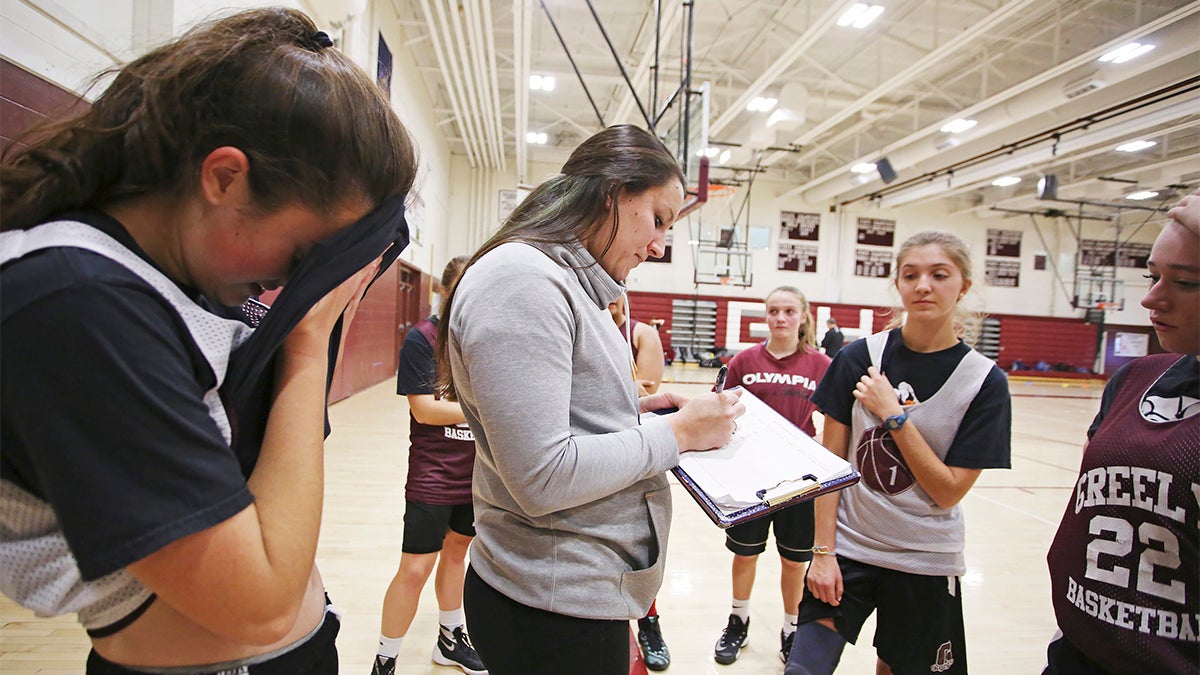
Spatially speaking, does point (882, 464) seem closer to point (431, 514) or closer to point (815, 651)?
point (815, 651)

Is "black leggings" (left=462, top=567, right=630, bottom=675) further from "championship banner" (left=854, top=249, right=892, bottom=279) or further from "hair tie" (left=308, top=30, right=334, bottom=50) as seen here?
"championship banner" (left=854, top=249, right=892, bottom=279)

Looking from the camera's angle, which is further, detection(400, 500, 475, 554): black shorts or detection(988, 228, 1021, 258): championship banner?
detection(988, 228, 1021, 258): championship banner

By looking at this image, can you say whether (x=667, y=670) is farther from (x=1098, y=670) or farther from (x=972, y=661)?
(x=1098, y=670)

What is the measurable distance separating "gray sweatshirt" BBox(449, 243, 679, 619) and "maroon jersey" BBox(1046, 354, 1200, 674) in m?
0.90

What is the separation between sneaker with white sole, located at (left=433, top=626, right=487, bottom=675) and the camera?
2.35 meters

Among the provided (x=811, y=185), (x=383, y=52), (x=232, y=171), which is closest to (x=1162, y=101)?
(x=811, y=185)

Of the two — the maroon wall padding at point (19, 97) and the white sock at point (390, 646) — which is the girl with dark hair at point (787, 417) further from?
the maroon wall padding at point (19, 97)

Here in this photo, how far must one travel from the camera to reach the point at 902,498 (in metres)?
1.76

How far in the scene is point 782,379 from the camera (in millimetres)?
3182

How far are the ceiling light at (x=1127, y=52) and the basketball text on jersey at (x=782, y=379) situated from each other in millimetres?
7789

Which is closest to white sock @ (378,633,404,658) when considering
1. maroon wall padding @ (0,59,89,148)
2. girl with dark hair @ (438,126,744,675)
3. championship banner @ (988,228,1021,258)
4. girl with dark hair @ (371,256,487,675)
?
girl with dark hair @ (371,256,487,675)

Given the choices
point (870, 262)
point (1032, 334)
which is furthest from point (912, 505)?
point (1032, 334)

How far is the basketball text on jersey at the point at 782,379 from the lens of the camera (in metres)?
3.16

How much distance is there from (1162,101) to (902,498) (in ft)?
33.8
